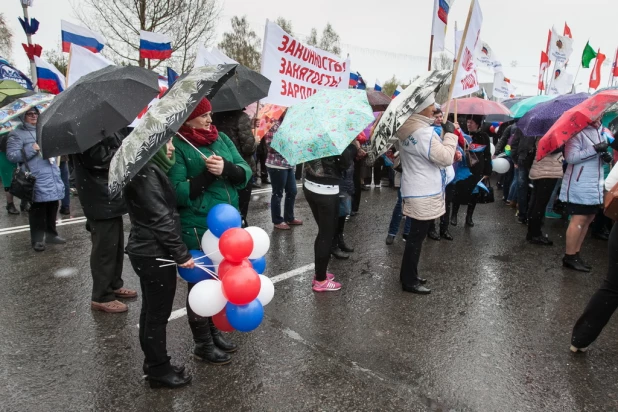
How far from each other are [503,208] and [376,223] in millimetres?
2871

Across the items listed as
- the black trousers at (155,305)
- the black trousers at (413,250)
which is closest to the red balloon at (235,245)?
the black trousers at (155,305)

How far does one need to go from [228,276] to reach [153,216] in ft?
1.76

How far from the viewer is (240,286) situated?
2.46 metres

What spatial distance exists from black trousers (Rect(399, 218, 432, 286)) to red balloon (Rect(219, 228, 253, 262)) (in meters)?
2.14

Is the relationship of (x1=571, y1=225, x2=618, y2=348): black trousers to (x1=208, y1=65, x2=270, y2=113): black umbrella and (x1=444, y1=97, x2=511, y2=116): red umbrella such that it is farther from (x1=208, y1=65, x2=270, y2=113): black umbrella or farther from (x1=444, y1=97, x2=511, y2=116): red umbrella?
(x1=444, y1=97, x2=511, y2=116): red umbrella

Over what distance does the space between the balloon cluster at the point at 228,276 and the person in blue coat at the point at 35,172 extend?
3999mm

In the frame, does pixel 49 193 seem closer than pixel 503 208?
Yes

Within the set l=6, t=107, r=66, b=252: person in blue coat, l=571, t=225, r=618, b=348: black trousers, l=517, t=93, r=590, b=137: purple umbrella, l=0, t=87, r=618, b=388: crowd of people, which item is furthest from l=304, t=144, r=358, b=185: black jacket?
l=6, t=107, r=66, b=252: person in blue coat

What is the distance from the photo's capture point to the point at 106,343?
11.1 feet

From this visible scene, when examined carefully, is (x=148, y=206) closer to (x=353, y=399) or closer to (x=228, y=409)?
(x=228, y=409)

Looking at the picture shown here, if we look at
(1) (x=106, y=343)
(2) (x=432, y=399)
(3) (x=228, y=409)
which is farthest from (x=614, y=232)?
(1) (x=106, y=343)

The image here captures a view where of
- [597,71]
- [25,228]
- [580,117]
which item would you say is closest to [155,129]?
[580,117]

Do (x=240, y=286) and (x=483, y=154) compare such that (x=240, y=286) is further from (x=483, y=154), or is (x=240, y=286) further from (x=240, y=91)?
(x=483, y=154)

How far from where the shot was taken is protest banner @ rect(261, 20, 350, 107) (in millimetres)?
4887
